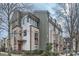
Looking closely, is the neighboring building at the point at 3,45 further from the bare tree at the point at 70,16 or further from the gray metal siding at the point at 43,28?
the bare tree at the point at 70,16

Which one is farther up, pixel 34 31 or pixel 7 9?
pixel 7 9

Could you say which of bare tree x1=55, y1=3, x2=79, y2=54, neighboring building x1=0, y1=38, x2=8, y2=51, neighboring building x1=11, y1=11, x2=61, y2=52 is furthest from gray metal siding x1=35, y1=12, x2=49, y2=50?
neighboring building x1=0, y1=38, x2=8, y2=51

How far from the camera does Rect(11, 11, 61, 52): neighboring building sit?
1.59 metres

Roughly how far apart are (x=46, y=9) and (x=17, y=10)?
0.26 metres

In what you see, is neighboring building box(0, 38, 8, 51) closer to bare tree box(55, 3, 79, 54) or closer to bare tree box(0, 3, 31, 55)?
bare tree box(0, 3, 31, 55)

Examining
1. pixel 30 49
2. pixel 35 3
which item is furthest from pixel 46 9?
pixel 30 49

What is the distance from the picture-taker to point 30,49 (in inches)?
62.6

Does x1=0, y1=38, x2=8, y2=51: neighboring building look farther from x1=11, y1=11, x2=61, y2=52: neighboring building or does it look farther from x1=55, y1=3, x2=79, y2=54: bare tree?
x1=55, y1=3, x2=79, y2=54: bare tree

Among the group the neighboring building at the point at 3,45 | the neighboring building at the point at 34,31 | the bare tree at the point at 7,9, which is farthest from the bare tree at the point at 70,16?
the neighboring building at the point at 3,45

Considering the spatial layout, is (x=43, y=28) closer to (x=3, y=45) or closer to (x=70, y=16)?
(x=70, y=16)

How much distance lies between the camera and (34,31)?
5.22 ft

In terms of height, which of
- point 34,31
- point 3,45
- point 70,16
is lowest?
point 3,45

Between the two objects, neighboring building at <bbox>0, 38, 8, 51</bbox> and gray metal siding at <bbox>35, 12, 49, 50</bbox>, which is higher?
gray metal siding at <bbox>35, 12, 49, 50</bbox>

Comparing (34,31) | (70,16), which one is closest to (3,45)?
(34,31)
